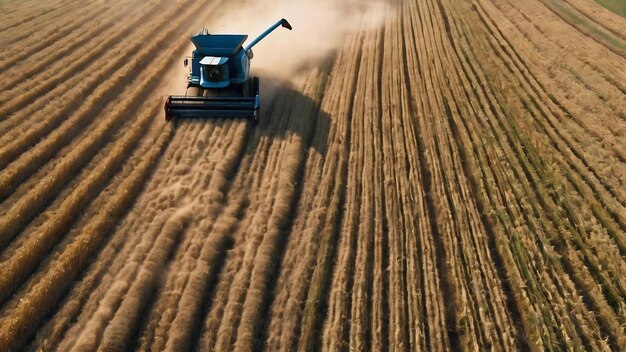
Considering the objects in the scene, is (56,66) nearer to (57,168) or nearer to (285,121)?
(57,168)

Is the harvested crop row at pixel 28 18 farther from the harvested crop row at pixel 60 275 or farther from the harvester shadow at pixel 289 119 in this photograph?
the harvested crop row at pixel 60 275

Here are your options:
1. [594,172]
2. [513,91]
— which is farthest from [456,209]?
[513,91]

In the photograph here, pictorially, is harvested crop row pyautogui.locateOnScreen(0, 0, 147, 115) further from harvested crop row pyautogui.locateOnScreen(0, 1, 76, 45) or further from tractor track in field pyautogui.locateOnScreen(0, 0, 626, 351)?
harvested crop row pyautogui.locateOnScreen(0, 1, 76, 45)

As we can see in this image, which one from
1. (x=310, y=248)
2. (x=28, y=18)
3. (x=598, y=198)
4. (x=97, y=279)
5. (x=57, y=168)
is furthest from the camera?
(x=28, y=18)

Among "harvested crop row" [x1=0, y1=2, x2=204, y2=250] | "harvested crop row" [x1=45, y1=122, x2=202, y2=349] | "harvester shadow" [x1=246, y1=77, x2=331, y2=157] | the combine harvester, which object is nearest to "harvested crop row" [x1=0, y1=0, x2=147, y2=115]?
"harvested crop row" [x1=0, y1=2, x2=204, y2=250]

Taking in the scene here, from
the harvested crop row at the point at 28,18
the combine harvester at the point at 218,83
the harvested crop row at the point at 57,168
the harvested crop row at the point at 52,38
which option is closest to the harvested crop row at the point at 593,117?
the combine harvester at the point at 218,83

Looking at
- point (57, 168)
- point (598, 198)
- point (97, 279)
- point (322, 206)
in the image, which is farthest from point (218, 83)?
point (598, 198)
